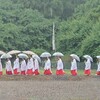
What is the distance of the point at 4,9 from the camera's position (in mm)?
70625

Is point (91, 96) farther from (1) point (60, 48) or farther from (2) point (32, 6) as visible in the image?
(2) point (32, 6)

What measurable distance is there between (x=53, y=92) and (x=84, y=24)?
3510 centimetres

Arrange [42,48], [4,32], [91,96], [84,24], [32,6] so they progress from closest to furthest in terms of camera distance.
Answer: [91,96], [84,24], [4,32], [42,48], [32,6]

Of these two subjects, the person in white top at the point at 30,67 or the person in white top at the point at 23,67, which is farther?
the person in white top at the point at 23,67

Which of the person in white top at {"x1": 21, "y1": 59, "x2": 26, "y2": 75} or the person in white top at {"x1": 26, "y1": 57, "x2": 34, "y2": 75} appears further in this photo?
the person in white top at {"x1": 21, "y1": 59, "x2": 26, "y2": 75}

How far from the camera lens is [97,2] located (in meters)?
65.0

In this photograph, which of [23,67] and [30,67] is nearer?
[30,67]

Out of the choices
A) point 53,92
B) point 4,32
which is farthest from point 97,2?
point 53,92

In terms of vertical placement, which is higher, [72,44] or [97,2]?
[97,2]

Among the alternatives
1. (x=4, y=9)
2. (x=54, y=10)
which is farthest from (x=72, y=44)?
(x=54, y=10)

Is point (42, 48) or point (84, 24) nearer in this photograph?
point (84, 24)

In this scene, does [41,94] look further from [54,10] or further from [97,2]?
[54,10]

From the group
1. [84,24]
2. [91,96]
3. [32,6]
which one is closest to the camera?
[91,96]

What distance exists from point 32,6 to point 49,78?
1915 inches
